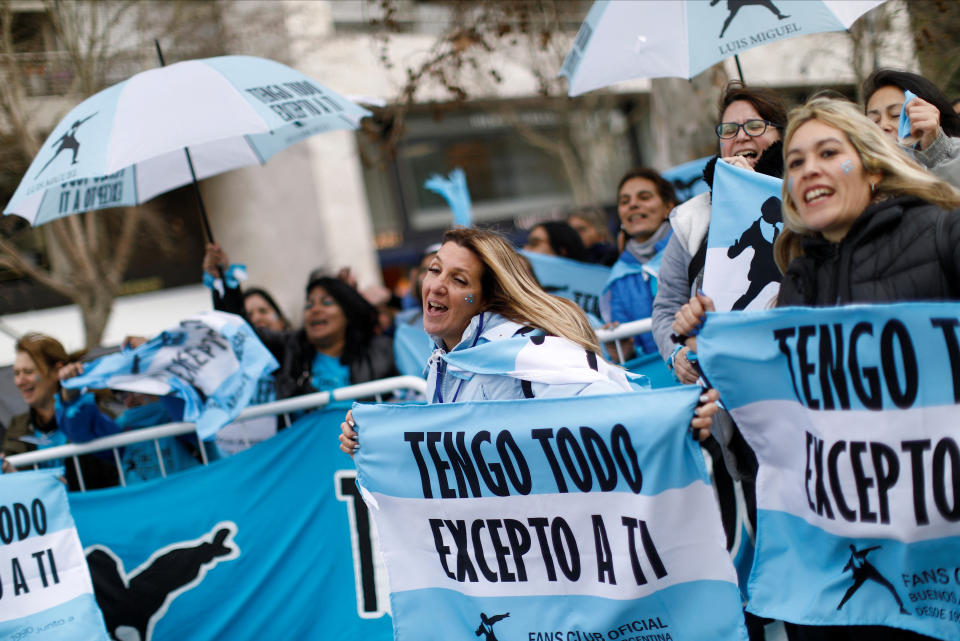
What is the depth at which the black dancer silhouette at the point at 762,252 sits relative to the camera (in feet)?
11.0

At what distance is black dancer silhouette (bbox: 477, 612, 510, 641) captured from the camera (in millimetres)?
3109

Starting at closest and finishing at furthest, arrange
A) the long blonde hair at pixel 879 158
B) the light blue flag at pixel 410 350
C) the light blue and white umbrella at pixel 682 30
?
the long blonde hair at pixel 879 158, the light blue and white umbrella at pixel 682 30, the light blue flag at pixel 410 350

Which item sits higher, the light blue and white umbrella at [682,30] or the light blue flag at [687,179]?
the light blue and white umbrella at [682,30]

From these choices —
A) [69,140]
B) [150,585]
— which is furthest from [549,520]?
[69,140]

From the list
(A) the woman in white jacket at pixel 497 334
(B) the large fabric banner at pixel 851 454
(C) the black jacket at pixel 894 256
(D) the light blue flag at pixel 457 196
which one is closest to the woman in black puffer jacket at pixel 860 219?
(C) the black jacket at pixel 894 256

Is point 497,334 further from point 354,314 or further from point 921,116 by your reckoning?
point 354,314

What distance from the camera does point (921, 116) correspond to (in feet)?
10.8

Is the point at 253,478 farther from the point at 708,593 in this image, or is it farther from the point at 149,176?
the point at 708,593

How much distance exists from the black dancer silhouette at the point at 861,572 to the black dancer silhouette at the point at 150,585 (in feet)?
10.3

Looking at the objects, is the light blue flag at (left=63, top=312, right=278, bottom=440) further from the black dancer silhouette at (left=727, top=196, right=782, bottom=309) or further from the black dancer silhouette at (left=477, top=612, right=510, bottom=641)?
the black dancer silhouette at (left=727, top=196, right=782, bottom=309)

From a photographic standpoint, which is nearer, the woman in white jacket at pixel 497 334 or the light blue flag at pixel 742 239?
the woman in white jacket at pixel 497 334

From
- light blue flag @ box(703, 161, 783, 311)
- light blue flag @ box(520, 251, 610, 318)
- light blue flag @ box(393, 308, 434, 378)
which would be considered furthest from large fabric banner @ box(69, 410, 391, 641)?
light blue flag @ box(703, 161, 783, 311)

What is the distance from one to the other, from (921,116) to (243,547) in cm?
369

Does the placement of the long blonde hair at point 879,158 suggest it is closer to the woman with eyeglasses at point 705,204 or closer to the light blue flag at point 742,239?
the light blue flag at point 742,239
